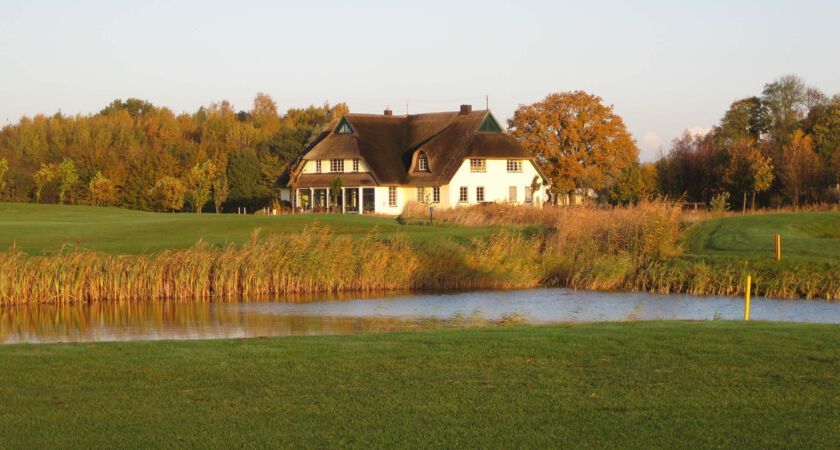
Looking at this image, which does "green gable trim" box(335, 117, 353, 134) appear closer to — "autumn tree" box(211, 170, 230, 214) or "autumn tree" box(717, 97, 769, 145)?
"autumn tree" box(211, 170, 230, 214)

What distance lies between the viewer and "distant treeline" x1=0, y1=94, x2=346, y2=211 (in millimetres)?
73188

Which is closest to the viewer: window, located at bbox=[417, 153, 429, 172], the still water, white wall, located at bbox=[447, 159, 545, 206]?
the still water

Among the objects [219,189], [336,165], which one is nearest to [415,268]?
[336,165]

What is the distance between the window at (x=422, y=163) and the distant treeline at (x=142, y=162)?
45.8 feet

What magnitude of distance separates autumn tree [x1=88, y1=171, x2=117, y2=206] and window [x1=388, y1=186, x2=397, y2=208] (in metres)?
20.7

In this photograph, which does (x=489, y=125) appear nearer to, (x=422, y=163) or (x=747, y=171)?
(x=422, y=163)

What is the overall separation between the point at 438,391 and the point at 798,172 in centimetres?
5255

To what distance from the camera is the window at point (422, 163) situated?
6894 centimetres

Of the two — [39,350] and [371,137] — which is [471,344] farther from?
[371,137]

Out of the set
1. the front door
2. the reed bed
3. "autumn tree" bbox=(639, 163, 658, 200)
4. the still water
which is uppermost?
"autumn tree" bbox=(639, 163, 658, 200)

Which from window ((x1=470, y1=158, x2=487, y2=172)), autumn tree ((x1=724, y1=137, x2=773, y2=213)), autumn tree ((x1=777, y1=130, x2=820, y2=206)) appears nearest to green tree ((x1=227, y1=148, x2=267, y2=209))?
window ((x1=470, y1=158, x2=487, y2=172))

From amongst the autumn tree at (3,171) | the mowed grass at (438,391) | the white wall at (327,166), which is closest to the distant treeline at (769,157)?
the white wall at (327,166)

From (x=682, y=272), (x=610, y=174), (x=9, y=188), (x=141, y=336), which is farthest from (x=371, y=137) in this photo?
(x=141, y=336)

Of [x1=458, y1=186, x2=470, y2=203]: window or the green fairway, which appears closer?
the green fairway
